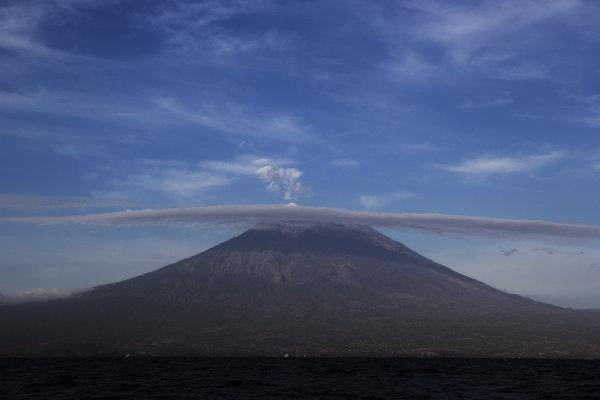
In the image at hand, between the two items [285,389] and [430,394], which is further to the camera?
[285,389]

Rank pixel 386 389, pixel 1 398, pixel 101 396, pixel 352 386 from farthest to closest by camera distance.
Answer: pixel 352 386 < pixel 386 389 < pixel 101 396 < pixel 1 398

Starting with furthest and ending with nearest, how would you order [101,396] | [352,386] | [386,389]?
[352,386] < [386,389] < [101,396]

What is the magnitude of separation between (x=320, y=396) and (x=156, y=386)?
2645 centimetres

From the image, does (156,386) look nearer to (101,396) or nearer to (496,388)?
(101,396)

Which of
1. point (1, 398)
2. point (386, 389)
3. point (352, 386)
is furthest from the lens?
point (352, 386)

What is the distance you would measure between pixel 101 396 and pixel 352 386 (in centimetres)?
3099

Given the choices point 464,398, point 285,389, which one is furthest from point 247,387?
point 464,398

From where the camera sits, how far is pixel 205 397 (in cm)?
6544

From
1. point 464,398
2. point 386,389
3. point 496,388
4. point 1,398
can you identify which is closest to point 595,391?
point 496,388

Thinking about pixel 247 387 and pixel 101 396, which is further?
pixel 247 387

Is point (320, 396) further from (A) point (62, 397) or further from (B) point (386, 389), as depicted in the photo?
(A) point (62, 397)

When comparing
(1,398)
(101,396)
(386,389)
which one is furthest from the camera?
(386,389)

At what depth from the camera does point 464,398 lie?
63.9 m

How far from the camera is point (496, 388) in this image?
7662 centimetres
